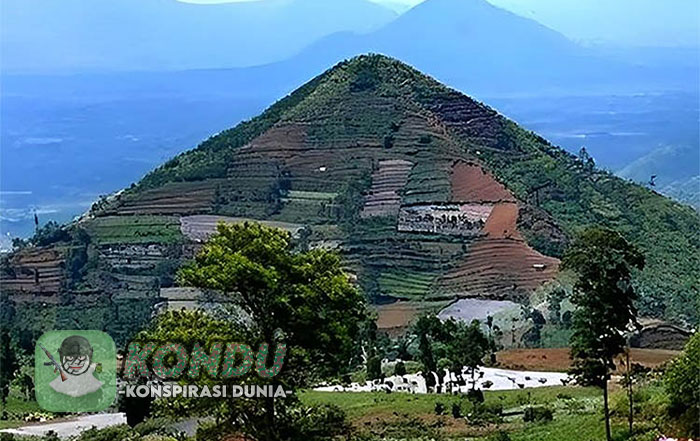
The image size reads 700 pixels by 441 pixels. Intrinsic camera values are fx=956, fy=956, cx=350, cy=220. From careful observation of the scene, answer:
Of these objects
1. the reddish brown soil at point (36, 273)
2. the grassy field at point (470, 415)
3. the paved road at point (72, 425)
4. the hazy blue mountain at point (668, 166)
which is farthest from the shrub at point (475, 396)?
the hazy blue mountain at point (668, 166)

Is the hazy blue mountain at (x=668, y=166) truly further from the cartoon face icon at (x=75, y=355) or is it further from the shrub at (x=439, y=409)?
the shrub at (x=439, y=409)

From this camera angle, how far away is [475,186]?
50812 mm

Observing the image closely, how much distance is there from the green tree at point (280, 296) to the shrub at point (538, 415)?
19.5 feet

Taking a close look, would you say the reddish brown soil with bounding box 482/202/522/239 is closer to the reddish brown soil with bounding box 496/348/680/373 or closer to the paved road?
the reddish brown soil with bounding box 496/348/680/373

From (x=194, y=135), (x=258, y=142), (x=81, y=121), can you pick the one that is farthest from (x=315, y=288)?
(x=81, y=121)

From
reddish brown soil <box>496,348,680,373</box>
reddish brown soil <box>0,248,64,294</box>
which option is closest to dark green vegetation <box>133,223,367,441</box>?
reddish brown soil <box>496,348,680,373</box>

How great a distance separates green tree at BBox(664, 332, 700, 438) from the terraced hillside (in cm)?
2711

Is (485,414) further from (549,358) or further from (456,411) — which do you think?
(549,358)

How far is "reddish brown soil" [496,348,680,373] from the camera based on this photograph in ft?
96.2

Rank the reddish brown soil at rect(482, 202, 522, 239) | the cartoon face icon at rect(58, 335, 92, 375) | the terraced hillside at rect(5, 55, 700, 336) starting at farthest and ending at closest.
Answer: the reddish brown soil at rect(482, 202, 522, 239)
the terraced hillside at rect(5, 55, 700, 336)
the cartoon face icon at rect(58, 335, 92, 375)

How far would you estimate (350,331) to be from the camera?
44.7 ft

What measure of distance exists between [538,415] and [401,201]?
105 ft
